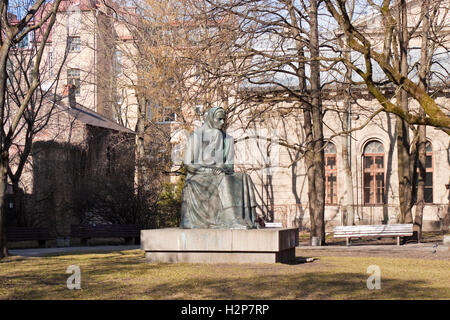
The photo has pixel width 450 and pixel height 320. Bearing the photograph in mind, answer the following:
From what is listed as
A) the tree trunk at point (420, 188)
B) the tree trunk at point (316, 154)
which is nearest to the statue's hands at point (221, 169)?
the tree trunk at point (316, 154)

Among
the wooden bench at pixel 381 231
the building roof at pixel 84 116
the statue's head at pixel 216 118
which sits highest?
the building roof at pixel 84 116

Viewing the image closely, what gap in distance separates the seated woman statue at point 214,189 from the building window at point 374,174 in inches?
829

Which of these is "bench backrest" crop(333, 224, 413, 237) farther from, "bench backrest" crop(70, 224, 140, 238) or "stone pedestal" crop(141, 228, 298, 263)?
"stone pedestal" crop(141, 228, 298, 263)

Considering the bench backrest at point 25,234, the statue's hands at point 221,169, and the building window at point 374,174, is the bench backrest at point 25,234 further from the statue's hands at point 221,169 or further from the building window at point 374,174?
the building window at point 374,174

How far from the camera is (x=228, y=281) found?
1079 centimetres

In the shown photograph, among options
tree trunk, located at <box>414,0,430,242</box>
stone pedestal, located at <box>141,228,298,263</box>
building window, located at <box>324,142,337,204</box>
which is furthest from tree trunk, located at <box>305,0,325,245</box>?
building window, located at <box>324,142,337,204</box>

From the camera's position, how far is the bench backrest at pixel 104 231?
2453cm

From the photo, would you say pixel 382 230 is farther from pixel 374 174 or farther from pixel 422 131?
pixel 374 174

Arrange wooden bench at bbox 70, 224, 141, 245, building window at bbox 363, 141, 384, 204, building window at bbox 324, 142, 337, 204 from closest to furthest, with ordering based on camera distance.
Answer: wooden bench at bbox 70, 224, 141, 245 < building window at bbox 363, 141, 384, 204 < building window at bbox 324, 142, 337, 204

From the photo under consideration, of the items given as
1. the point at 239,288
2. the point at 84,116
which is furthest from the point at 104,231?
the point at 239,288

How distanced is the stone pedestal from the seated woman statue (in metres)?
0.47

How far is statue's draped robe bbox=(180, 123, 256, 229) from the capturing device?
13.9 m

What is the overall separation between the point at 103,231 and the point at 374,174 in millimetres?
15759

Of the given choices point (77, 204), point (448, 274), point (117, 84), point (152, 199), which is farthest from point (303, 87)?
point (117, 84)
